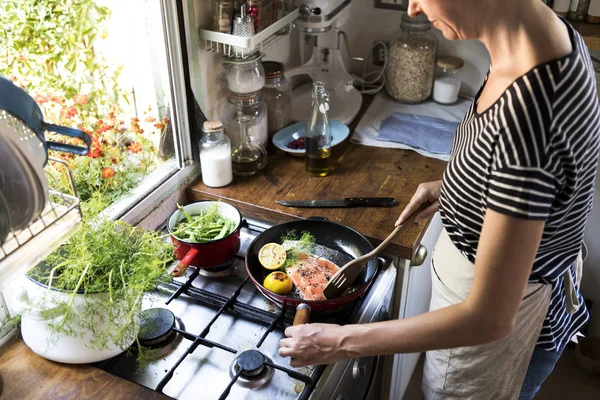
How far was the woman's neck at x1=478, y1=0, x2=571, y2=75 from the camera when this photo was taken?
843mm

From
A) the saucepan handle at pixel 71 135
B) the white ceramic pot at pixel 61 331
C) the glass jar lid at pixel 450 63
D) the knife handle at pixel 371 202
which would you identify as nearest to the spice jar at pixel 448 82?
the glass jar lid at pixel 450 63

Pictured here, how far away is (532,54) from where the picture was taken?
0.84 m

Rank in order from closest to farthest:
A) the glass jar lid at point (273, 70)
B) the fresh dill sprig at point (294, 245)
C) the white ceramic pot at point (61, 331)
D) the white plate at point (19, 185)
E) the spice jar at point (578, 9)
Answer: the white plate at point (19, 185) → the white ceramic pot at point (61, 331) → the fresh dill sprig at point (294, 245) → the glass jar lid at point (273, 70) → the spice jar at point (578, 9)

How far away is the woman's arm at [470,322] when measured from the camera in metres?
0.82

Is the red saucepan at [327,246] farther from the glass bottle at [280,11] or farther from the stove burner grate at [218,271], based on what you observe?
the glass bottle at [280,11]

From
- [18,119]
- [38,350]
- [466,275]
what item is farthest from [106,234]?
[466,275]

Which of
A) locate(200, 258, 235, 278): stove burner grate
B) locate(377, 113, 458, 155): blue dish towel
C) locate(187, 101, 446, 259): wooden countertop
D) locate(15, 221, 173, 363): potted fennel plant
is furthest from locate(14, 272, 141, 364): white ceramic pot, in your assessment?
locate(377, 113, 458, 155): blue dish towel

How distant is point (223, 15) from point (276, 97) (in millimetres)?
361

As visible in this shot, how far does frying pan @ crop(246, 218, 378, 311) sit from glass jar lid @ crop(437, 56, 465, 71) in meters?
0.86

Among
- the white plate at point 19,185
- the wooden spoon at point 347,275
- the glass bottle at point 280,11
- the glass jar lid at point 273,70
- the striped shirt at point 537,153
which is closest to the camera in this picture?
the white plate at point 19,185

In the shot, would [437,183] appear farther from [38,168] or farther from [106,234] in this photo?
[38,168]

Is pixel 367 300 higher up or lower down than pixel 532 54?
lower down

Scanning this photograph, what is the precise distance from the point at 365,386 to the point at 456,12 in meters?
0.85

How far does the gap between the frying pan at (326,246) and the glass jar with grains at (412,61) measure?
0.78 m
